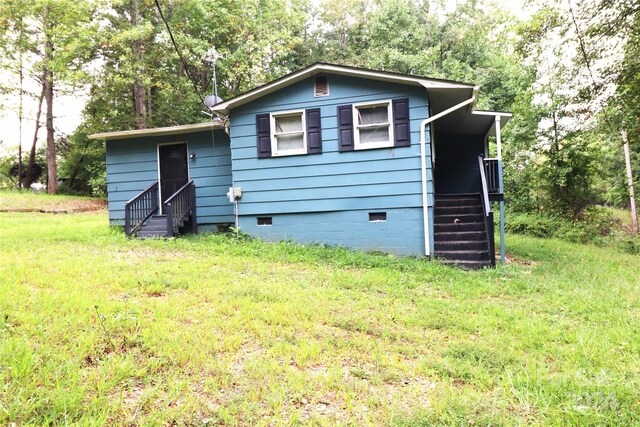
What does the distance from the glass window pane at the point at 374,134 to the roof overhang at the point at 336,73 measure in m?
0.95

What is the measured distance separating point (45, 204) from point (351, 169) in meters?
15.3

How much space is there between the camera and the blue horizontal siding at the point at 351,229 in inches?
279

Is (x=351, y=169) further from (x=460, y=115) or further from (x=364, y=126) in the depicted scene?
(x=460, y=115)

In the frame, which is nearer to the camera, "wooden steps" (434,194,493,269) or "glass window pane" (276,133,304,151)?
"wooden steps" (434,194,493,269)

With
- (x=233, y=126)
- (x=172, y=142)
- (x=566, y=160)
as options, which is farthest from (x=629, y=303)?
(x=566, y=160)

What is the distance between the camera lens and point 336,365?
2.63 metres

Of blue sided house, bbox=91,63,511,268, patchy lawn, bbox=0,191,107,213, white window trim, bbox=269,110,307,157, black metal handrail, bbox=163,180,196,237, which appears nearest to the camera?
blue sided house, bbox=91,63,511,268

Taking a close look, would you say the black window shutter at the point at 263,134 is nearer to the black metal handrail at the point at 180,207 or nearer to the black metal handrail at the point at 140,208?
the black metal handrail at the point at 180,207

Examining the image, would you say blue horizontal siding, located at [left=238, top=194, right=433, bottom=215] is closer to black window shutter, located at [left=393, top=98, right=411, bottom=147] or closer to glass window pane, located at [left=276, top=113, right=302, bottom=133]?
black window shutter, located at [left=393, top=98, right=411, bottom=147]

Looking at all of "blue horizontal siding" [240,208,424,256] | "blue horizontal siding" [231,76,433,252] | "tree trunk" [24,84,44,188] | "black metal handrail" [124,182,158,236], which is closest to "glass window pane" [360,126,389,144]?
"blue horizontal siding" [231,76,433,252]

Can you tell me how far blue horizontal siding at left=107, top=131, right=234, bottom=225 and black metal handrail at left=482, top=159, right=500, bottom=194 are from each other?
6110 millimetres

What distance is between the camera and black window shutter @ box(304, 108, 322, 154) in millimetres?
7441

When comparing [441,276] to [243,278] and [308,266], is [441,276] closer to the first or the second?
[308,266]

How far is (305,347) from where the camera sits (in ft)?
9.30
